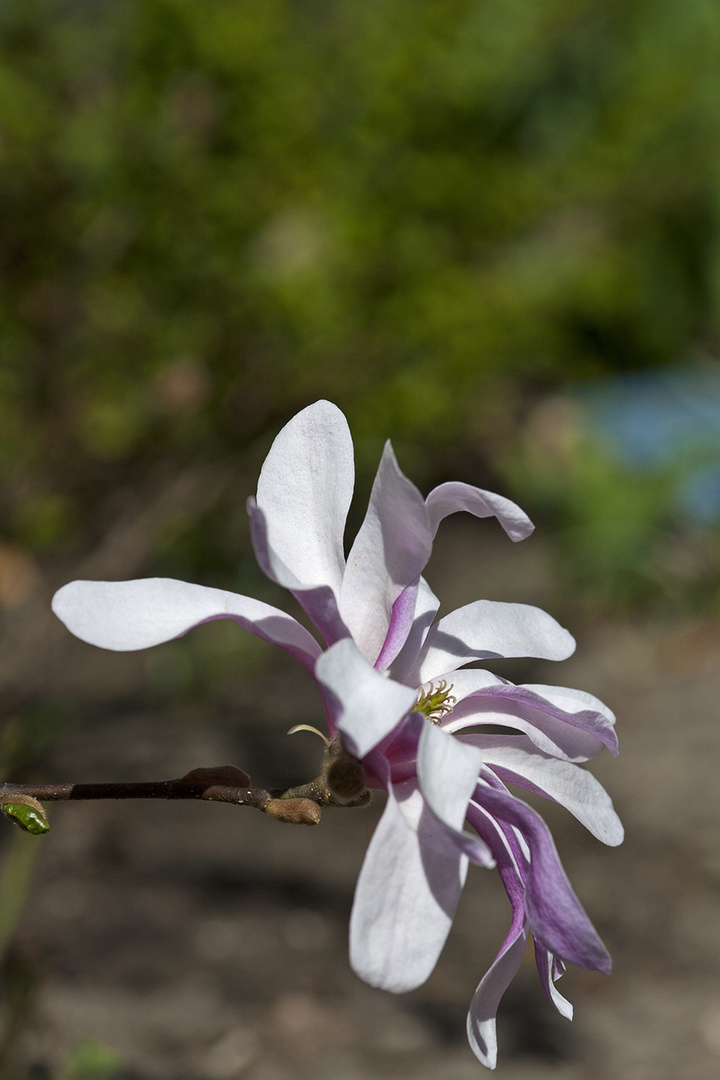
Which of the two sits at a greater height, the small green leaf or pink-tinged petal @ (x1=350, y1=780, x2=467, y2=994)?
pink-tinged petal @ (x1=350, y1=780, x2=467, y2=994)

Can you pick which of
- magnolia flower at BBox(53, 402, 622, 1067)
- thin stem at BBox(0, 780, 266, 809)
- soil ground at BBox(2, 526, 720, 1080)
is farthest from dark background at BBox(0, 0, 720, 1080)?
magnolia flower at BBox(53, 402, 622, 1067)

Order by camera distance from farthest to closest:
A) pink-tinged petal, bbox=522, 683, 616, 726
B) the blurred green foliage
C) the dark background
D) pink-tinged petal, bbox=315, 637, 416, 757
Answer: the blurred green foliage < the dark background < pink-tinged petal, bbox=522, 683, 616, 726 < pink-tinged petal, bbox=315, 637, 416, 757

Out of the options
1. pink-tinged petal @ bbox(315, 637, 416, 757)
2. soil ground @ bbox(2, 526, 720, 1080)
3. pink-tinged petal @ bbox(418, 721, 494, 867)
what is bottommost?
soil ground @ bbox(2, 526, 720, 1080)

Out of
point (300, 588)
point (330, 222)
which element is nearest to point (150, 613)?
point (300, 588)

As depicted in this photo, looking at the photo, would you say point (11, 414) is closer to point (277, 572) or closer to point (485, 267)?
point (485, 267)

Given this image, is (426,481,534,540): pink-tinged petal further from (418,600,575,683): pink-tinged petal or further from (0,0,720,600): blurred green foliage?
(0,0,720,600): blurred green foliage
